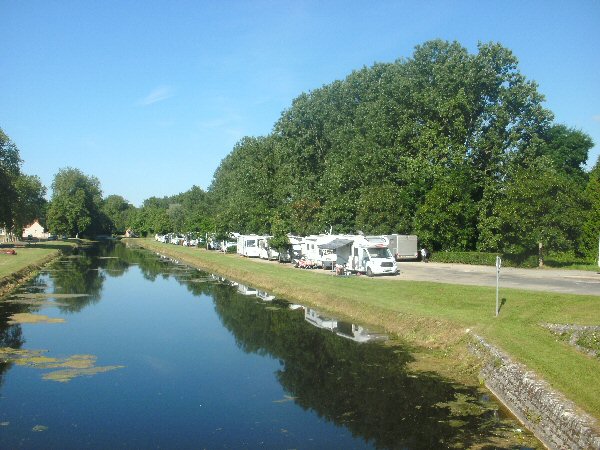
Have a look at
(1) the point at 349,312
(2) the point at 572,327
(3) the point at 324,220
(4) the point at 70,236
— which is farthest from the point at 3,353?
(4) the point at 70,236

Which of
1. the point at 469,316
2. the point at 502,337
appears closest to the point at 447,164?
the point at 469,316

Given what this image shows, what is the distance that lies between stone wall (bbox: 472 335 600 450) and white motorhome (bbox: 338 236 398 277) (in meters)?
23.1

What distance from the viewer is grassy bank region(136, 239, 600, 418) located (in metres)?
15.1

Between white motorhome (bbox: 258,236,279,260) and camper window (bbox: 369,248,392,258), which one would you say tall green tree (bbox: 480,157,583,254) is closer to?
camper window (bbox: 369,248,392,258)

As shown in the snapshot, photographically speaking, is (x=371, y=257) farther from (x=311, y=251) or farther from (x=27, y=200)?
(x=27, y=200)

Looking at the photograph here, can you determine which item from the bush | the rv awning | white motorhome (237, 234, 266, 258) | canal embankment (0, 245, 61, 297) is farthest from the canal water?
white motorhome (237, 234, 266, 258)

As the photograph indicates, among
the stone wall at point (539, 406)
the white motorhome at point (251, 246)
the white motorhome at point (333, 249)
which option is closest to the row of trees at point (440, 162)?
the white motorhome at point (251, 246)

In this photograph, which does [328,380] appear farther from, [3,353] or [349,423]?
[3,353]

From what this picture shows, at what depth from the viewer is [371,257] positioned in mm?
41812

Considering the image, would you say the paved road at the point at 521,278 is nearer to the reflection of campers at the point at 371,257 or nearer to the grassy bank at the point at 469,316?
the reflection of campers at the point at 371,257

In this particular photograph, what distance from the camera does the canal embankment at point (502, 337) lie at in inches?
501

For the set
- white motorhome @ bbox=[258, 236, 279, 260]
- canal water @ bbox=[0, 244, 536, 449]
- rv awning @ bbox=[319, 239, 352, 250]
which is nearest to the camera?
canal water @ bbox=[0, 244, 536, 449]

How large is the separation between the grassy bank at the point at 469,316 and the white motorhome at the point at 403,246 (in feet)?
54.5

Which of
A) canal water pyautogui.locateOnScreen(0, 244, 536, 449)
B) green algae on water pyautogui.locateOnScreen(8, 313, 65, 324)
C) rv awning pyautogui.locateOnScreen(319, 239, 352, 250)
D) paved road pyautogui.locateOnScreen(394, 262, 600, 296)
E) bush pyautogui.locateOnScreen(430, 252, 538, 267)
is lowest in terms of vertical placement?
canal water pyautogui.locateOnScreen(0, 244, 536, 449)
